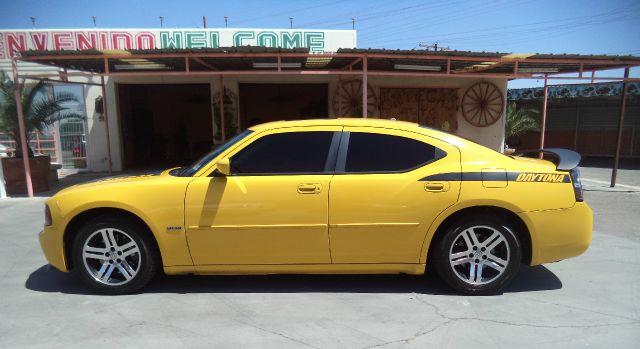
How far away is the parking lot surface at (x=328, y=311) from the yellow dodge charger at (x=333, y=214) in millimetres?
247

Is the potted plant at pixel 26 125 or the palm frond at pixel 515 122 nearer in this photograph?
the potted plant at pixel 26 125

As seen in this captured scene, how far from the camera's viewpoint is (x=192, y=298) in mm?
3701

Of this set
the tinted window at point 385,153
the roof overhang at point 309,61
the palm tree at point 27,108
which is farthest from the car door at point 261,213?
the palm tree at point 27,108

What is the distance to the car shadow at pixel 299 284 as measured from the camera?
386 centimetres

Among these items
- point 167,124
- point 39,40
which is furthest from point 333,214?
point 167,124

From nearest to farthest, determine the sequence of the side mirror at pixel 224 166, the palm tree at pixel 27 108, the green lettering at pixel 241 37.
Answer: the side mirror at pixel 224 166, the palm tree at pixel 27 108, the green lettering at pixel 241 37

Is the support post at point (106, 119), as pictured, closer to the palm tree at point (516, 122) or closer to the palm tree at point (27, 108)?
the palm tree at point (27, 108)

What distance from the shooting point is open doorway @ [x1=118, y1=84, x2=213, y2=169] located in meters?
15.4

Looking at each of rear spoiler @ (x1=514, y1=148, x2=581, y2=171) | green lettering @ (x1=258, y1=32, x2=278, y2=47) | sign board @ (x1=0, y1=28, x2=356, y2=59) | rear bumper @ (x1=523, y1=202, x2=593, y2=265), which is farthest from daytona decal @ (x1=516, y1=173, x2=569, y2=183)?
green lettering @ (x1=258, y1=32, x2=278, y2=47)

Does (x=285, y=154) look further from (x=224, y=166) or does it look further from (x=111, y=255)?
(x=111, y=255)

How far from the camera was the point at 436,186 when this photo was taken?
11.8 feet

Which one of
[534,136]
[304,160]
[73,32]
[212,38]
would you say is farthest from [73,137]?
[534,136]

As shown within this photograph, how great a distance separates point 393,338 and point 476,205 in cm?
139

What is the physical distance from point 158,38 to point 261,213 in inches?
440
